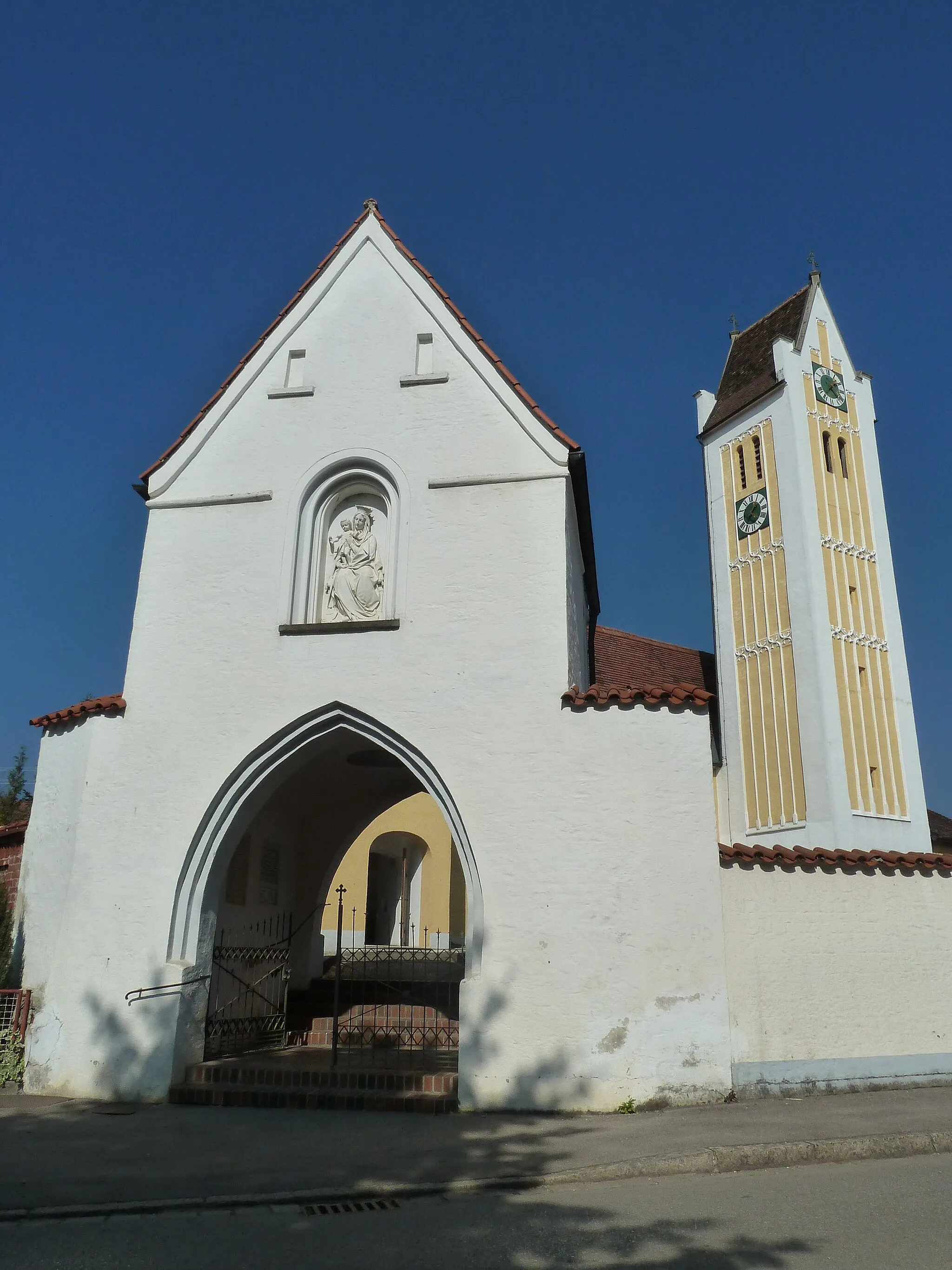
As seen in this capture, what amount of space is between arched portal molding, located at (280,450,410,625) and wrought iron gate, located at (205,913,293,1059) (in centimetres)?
418

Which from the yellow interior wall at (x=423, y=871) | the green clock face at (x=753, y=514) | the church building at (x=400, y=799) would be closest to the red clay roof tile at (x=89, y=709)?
the church building at (x=400, y=799)

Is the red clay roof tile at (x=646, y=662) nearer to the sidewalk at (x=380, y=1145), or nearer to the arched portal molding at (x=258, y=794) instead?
the arched portal molding at (x=258, y=794)

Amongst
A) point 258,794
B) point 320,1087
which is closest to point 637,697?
point 258,794

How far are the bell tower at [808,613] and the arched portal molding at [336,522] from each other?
11802 millimetres

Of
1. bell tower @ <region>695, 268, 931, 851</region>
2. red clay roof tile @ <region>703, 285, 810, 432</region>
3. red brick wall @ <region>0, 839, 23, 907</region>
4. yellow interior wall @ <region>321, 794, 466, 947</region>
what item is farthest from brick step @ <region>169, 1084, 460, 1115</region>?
red clay roof tile @ <region>703, 285, 810, 432</region>

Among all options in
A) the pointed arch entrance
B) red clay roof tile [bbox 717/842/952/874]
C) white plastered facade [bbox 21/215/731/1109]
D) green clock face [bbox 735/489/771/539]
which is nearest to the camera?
white plastered facade [bbox 21/215/731/1109]

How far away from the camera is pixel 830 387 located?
75.9 feet

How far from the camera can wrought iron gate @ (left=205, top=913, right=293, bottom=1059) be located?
10.9 m

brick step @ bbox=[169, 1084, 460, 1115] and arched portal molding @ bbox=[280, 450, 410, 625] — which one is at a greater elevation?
arched portal molding @ bbox=[280, 450, 410, 625]

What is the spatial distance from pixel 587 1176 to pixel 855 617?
17.1 meters

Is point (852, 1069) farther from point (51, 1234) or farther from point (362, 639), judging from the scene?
point (51, 1234)

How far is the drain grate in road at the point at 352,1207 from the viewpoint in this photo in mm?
A: 5660

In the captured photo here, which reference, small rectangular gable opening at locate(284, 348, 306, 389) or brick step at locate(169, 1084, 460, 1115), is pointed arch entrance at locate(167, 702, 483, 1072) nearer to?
brick step at locate(169, 1084, 460, 1115)

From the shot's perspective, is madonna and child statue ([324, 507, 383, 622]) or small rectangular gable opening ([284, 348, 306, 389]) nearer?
madonna and child statue ([324, 507, 383, 622])
